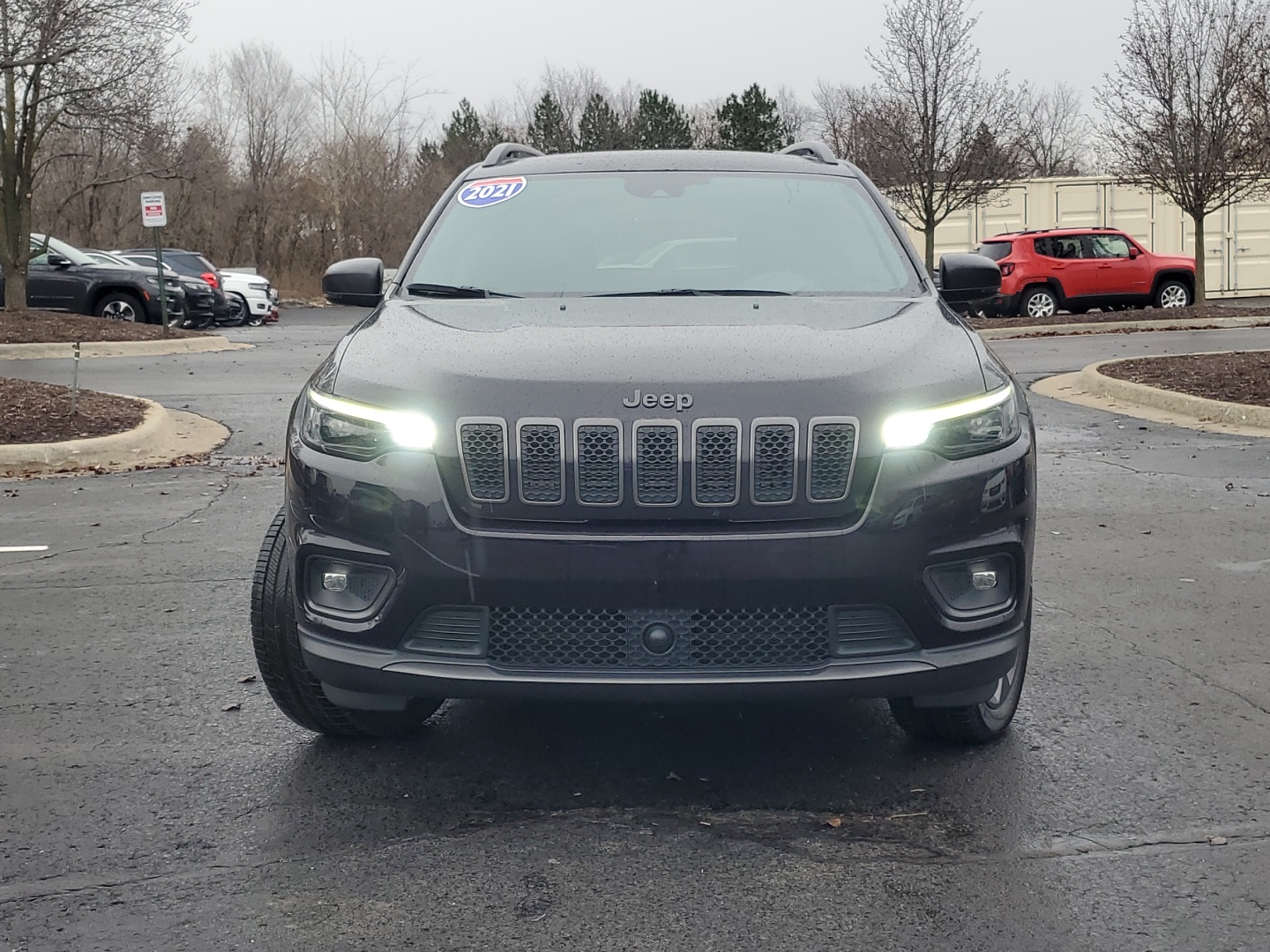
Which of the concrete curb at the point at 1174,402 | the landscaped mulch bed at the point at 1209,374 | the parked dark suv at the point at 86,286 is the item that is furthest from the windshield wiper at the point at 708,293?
the parked dark suv at the point at 86,286

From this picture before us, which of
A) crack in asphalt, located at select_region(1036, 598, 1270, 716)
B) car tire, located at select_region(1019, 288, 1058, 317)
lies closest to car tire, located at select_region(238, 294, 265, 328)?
car tire, located at select_region(1019, 288, 1058, 317)

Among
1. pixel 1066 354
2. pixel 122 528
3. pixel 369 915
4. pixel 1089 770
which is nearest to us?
pixel 369 915

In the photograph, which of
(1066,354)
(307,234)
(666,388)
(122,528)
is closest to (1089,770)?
(666,388)

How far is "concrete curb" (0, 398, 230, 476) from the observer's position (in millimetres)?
10242

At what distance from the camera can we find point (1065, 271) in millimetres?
26953

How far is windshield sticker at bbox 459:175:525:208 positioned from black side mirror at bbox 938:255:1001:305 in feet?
4.94

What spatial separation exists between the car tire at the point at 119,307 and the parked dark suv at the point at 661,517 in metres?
23.6

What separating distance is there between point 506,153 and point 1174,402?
8.81m

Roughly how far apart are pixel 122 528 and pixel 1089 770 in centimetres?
566

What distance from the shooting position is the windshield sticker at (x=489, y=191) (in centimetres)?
503

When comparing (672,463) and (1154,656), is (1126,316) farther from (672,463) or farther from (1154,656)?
(672,463)

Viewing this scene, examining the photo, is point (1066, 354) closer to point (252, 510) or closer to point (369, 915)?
point (252, 510)

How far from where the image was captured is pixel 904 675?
338 centimetres

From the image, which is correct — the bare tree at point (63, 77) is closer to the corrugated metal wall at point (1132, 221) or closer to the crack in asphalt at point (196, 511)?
the crack in asphalt at point (196, 511)
